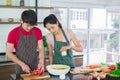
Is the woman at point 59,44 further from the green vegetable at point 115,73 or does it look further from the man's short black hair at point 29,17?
the green vegetable at point 115,73

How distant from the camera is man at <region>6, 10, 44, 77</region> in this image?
2.14 metres

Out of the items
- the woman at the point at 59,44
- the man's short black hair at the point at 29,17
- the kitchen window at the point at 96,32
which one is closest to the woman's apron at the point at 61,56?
the woman at the point at 59,44

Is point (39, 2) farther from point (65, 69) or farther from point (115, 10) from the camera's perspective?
point (65, 69)

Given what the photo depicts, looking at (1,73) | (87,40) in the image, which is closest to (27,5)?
(1,73)

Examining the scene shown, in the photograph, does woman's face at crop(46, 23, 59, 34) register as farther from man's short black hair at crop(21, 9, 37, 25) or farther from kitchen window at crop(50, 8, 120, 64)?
kitchen window at crop(50, 8, 120, 64)

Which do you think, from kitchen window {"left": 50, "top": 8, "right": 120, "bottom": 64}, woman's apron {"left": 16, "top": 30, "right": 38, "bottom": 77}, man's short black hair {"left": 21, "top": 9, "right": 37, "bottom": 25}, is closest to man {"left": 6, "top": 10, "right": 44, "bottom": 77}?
woman's apron {"left": 16, "top": 30, "right": 38, "bottom": 77}

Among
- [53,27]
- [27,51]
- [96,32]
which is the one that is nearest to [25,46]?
[27,51]

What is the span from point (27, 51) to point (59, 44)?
388 millimetres

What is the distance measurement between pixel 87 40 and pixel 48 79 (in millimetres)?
3708

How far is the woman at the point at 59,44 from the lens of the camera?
Answer: 227 cm

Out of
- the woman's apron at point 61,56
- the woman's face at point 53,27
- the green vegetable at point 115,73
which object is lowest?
the green vegetable at point 115,73

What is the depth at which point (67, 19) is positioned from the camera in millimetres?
4848

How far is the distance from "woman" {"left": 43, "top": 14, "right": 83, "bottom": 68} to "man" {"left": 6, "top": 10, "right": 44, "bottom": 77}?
0.47 ft

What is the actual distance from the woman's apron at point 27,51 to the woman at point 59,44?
0.62 feet
